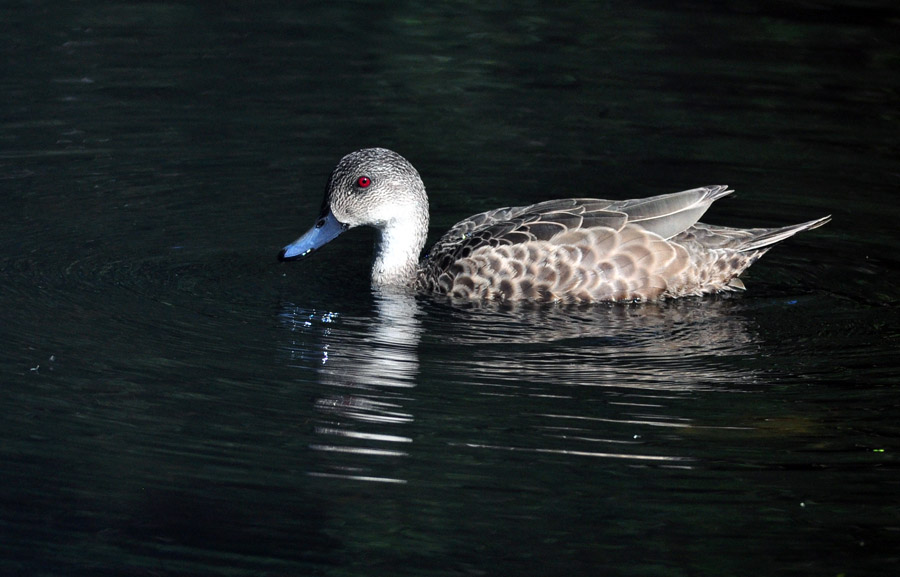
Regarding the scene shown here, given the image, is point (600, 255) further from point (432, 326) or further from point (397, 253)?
point (397, 253)

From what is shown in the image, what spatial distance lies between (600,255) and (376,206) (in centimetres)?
157

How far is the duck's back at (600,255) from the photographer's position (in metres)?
8.93

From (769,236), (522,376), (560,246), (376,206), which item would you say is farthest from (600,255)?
(522,376)

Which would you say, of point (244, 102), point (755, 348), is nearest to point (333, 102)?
point (244, 102)

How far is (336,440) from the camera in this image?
6.68 meters

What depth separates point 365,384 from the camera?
735 centimetres

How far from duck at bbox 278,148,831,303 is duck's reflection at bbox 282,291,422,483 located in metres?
0.52

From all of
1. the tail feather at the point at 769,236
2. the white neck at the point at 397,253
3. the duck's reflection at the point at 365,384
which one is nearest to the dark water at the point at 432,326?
the duck's reflection at the point at 365,384

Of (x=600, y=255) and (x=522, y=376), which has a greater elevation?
(x=600, y=255)

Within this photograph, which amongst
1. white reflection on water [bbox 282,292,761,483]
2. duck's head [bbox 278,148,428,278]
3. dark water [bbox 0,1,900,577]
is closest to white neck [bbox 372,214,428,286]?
duck's head [bbox 278,148,428,278]

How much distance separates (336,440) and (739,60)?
366 inches

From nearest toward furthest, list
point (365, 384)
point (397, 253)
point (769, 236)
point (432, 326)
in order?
1. point (365, 384)
2. point (432, 326)
3. point (769, 236)
4. point (397, 253)

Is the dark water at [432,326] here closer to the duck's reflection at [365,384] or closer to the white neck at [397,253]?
the duck's reflection at [365,384]

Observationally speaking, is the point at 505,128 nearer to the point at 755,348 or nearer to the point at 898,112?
the point at 898,112
